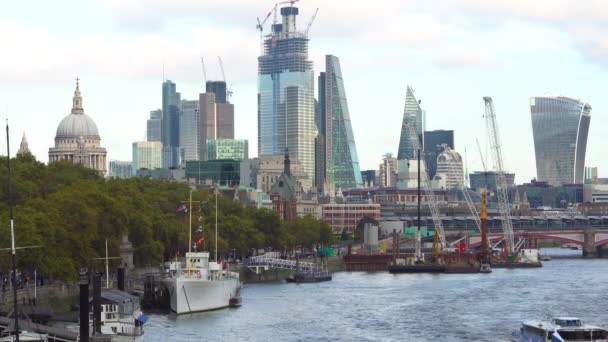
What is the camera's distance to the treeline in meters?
101

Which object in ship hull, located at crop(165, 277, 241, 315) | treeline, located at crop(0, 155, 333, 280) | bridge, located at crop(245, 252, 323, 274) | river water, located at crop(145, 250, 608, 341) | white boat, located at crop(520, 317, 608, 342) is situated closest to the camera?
white boat, located at crop(520, 317, 608, 342)

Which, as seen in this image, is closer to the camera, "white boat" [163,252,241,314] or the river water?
the river water

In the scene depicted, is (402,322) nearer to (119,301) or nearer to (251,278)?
(119,301)

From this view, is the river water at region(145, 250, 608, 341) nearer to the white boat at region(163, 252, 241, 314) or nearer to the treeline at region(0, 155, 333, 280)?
the white boat at region(163, 252, 241, 314)

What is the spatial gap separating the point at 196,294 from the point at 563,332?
35540mm

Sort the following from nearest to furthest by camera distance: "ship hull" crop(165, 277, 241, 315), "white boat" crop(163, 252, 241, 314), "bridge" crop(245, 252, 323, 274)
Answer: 1. "ship hull" crop(165, 277, 241, 315)
2. "white boat" crop(163, 252, 241, 314)
3. "bridge" crop(245, 252, 323, 274)

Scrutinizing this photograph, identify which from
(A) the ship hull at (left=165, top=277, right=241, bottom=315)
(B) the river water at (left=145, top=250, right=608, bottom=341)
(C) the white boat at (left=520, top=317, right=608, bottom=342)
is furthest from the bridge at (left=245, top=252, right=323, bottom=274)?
(C) the white boat at (left=520, top=317, right=608, bottom=342)

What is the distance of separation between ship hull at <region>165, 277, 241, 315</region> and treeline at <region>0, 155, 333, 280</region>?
5816 millimetres

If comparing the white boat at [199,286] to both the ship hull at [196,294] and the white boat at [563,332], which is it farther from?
the white boat at [563,332]

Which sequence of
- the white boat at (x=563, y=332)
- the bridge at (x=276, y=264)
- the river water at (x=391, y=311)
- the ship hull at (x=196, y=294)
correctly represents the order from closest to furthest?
1. the white boat at (x=563, y=332)
2. the river water at (x=391, y=311)
3. the ship hull at (x=196, y=294)
4. the bridge at (x=276, y=264)

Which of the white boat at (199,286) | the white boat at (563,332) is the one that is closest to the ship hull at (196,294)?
the white boat at (199,286)

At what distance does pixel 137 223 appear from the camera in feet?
413

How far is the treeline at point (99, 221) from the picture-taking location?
332 ft

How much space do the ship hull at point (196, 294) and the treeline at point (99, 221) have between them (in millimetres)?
5816
